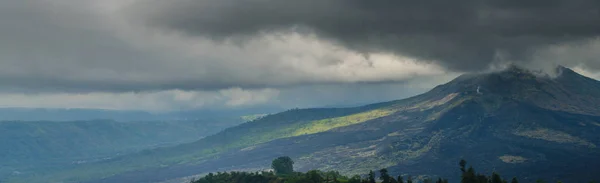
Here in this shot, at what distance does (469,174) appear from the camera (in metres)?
198

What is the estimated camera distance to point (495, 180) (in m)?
196

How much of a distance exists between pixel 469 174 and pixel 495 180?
8081 mm
